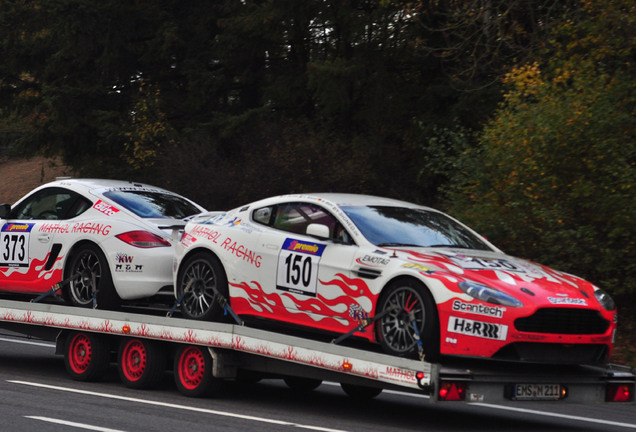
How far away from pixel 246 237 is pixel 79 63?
2275 centimetres

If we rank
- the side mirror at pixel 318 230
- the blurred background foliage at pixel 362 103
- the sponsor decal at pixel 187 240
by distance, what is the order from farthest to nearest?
1. the blurred background foliage at pixel 362 103
2. the sponsor decal at pixel 187 240
3. the side mirror at pixel 318 230

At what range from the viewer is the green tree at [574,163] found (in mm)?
15289

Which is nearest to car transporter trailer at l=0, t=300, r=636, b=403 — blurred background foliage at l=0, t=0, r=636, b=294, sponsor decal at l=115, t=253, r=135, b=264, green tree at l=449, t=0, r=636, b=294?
sponsor decal at l=115, t=253, r=135, b=264

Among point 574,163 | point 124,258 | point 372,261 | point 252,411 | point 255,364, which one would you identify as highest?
point 574,163

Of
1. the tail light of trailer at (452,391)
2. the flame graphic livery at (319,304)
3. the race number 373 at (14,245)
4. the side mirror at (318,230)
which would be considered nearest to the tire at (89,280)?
the race number 373 at (14,245)

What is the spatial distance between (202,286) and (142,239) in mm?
1143

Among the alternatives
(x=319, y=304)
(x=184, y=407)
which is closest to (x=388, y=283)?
(x=319, y=304)

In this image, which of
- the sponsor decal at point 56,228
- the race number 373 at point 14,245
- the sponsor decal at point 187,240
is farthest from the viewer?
the race number 373 at point 14,245

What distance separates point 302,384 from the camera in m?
11.6

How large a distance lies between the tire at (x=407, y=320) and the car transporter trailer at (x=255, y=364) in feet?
0.80

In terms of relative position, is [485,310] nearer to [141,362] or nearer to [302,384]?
[302,384]

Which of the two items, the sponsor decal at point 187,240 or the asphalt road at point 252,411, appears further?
the sponsor decal at point 187,240

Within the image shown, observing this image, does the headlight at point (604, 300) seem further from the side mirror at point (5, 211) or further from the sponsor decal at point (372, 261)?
the side mirror at point (5, 211)

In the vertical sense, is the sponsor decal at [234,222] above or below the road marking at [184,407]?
above
